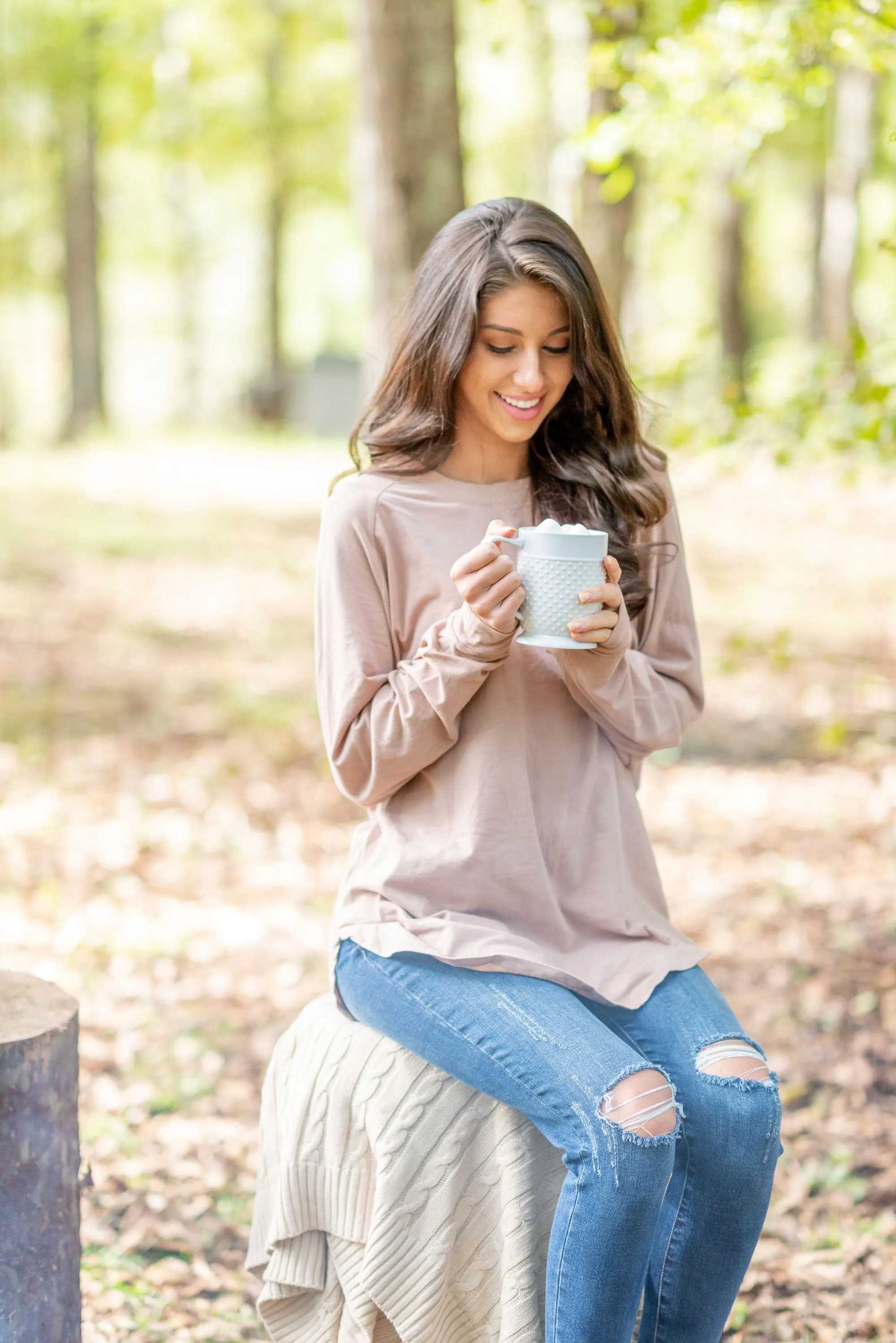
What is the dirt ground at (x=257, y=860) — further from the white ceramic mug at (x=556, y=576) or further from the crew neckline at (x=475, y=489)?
the crew neckline at (x=475, y=489)

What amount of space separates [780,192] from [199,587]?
19.5 m

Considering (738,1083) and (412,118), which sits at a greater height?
(412,118)

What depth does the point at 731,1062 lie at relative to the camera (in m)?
2.10

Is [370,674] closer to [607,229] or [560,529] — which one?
[560,529]

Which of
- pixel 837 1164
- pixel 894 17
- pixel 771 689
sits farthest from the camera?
pixel 771 689

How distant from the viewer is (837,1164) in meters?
3.29

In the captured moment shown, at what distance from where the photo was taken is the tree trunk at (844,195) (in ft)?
40.2

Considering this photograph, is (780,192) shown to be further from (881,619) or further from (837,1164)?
(837,1164)

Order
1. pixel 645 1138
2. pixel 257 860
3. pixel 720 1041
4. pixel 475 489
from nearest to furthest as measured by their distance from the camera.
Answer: pixel 645 1138
pixel 720 1041
pixel 475 489
pixel 257 860

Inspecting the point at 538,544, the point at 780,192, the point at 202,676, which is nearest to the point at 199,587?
the point at 202,676

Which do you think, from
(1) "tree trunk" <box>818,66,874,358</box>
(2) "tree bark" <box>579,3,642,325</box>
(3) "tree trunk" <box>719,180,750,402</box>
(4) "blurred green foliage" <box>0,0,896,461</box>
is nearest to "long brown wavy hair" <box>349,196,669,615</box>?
(4) "blurred green foliage" <box>0,0,896,461</box>

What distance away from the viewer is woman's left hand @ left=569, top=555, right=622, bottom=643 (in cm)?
199

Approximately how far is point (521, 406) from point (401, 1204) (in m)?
1.34

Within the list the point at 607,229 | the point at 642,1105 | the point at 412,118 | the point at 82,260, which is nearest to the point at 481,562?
the point at 642,1105
